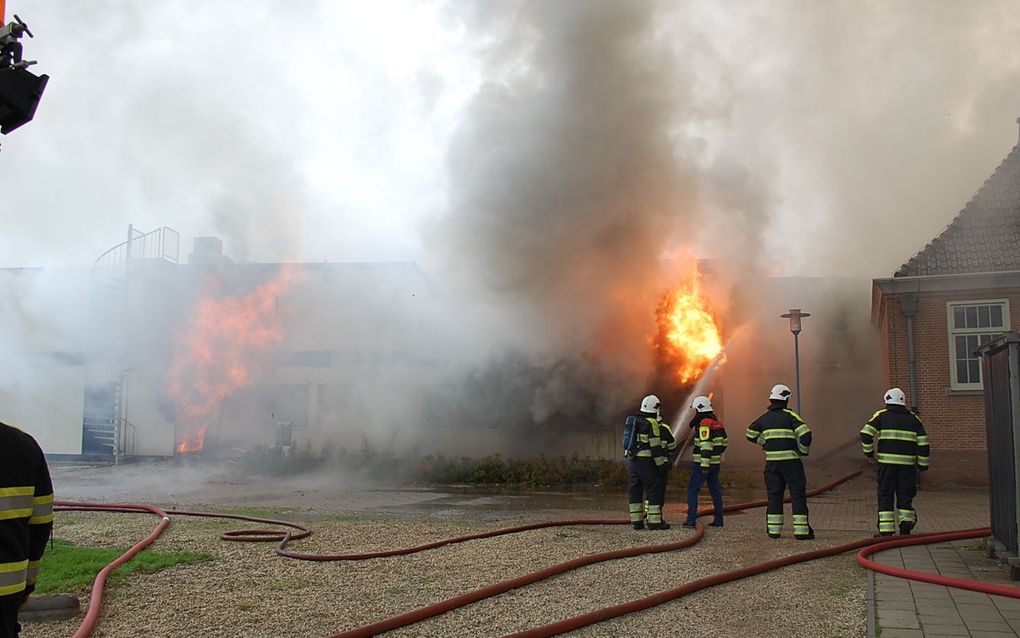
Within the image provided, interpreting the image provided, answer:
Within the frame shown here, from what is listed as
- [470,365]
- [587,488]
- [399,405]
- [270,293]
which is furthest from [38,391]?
[587,488]

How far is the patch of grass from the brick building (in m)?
13.8

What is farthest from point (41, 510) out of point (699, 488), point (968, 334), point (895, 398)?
point (968, 334)

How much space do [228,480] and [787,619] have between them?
15.4 metres

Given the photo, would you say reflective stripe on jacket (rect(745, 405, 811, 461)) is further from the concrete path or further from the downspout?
the downspout

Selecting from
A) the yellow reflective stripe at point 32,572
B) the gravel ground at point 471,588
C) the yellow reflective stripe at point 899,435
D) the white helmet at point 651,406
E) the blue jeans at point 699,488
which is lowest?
the gravel ground at point 471,588

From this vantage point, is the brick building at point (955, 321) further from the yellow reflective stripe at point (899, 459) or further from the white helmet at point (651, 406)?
the white helmet at point (651, 406)

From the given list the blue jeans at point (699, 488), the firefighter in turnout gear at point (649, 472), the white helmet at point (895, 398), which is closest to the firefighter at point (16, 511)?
the firefighter in turnout gear at point (649, 472)

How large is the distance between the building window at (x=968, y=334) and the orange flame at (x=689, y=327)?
4.59 m

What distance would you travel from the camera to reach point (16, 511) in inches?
132

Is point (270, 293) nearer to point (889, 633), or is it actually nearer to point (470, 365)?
point (470, 365)

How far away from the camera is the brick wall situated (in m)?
15.3

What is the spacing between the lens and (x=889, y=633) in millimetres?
5129

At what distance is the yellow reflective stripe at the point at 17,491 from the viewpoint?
3.30 meters

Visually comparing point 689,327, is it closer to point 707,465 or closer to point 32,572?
Answer: point 707,465
